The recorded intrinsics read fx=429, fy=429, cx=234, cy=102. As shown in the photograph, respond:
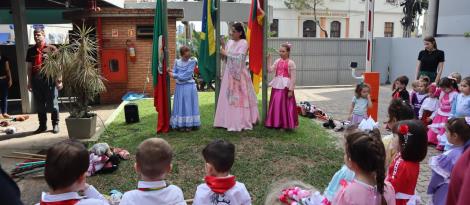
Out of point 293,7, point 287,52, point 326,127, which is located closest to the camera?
point 287,52

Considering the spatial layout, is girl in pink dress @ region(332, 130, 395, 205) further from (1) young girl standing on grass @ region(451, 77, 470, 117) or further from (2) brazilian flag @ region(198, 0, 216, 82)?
(2) brazilian flag @ region(198, 0, 216, 82)

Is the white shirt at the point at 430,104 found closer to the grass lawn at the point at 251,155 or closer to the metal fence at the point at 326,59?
the grass lawn at the point at 251,155

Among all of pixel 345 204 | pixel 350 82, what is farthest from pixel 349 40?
pixel 345 204

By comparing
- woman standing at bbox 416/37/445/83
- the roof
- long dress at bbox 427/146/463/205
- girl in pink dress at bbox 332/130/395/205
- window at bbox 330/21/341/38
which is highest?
window at bbox 330/21/341/38

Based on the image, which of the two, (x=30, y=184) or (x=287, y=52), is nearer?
(x=30, y=184)

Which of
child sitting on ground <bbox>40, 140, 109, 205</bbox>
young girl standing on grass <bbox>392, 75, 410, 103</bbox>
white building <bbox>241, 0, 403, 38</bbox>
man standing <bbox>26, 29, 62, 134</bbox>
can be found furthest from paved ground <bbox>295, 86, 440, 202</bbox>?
white building <bbox>241, 0, 403, 38</bbox>

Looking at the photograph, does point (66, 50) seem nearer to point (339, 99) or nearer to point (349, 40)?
point (339, 99)

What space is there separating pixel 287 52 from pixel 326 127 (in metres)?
2.03

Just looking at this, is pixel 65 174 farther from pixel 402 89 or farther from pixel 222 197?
pixel 402 89

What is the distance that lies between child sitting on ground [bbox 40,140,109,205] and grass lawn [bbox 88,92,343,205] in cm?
232

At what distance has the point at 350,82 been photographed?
18625 mm

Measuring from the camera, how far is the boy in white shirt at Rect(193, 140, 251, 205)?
2.91 m

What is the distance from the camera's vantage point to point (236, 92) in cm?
761

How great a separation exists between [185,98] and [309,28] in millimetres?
31441
